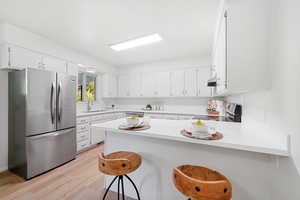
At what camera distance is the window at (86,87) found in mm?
3916

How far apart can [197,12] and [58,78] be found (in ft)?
8.59

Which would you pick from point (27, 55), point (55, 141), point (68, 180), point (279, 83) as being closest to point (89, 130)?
point (55, 141)

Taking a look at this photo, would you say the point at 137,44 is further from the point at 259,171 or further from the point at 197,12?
the point at 259,171

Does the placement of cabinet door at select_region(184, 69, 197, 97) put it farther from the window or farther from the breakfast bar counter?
the window

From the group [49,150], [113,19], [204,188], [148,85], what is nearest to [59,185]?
[49,150]

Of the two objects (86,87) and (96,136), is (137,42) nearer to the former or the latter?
(86,87)

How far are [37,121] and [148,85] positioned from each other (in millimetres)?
2976

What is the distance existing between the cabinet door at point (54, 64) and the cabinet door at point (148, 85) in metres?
2.27

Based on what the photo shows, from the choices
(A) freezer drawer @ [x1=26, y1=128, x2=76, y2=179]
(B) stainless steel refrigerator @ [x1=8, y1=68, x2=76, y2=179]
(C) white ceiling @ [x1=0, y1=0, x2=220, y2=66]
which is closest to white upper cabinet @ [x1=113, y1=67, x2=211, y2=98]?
(C) white ceiling @ [x1=0, y1=0, x2=220, y2=66]

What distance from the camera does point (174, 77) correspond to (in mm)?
4016

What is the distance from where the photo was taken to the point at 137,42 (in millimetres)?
2898

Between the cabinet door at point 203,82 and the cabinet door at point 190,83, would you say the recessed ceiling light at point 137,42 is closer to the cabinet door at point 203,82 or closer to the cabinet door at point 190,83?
the cabinet door at point 190,83

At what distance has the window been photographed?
392cm

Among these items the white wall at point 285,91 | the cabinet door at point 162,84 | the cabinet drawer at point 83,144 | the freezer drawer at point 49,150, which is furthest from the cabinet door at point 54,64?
the white wall at point 285,91
